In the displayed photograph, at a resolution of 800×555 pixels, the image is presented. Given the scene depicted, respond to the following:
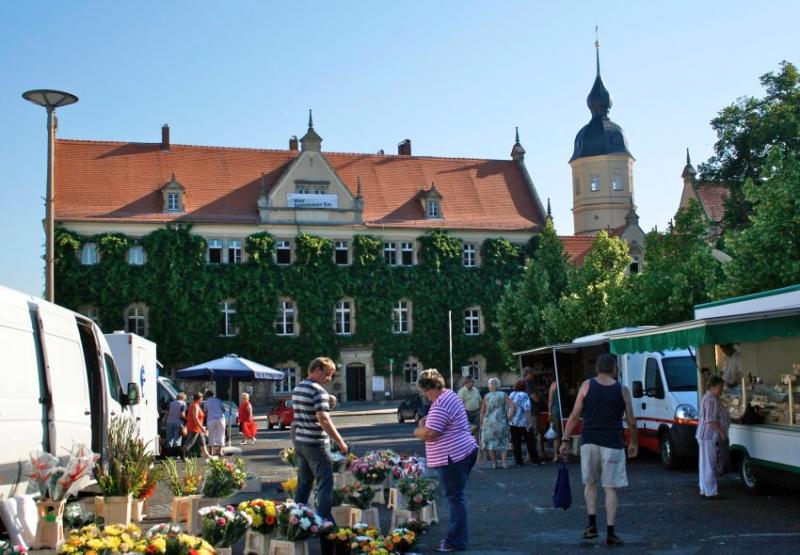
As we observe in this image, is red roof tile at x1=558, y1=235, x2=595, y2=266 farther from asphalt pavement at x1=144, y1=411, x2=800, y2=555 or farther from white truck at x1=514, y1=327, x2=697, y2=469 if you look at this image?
asphalt pavement at x1=144, y1=411, x2=800, y2=555

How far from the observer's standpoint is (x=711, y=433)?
1352 cm

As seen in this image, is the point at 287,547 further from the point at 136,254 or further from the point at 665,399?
the point at 136,254

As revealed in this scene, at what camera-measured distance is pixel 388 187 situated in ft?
197

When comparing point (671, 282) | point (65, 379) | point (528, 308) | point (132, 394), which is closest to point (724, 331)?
point (65, 379)

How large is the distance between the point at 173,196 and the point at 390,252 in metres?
12.4

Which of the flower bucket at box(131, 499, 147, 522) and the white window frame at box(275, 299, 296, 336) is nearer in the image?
the flower bucket at box(131, 499, 147, 522)

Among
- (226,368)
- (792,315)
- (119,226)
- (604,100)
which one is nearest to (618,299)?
(226,368)

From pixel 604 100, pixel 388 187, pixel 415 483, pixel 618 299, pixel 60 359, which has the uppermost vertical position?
pixel 604 100

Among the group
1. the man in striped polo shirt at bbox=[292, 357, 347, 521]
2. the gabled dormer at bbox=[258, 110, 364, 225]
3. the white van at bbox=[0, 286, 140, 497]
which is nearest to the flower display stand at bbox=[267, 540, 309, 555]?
the man in striped polo shirt at bbox=[292, 357, 347, 521]

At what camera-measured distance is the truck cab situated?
1759 centimetres

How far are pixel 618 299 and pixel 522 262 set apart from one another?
25.6 meters

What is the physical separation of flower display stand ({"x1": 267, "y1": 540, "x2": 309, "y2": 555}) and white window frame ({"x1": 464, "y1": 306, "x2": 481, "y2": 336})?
49.0 metres

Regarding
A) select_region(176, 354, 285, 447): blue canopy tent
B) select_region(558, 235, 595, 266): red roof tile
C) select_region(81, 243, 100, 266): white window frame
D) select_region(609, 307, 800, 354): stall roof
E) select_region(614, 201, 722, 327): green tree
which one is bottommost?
select_region(609, 307, 800, 354): stall roof

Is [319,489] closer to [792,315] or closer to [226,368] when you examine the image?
[792,315]
